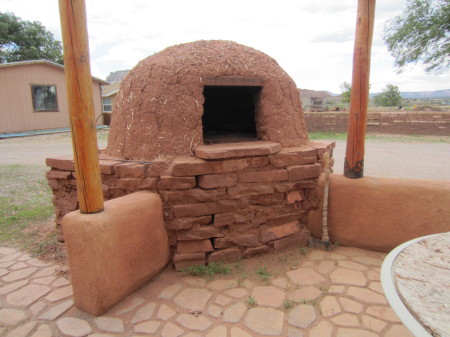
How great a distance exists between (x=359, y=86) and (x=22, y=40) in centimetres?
2386

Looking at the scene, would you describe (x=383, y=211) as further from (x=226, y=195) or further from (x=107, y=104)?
(x=107, y=104)

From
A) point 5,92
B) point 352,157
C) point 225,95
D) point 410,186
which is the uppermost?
point 5,92

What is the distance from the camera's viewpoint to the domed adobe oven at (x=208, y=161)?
9.75 feet

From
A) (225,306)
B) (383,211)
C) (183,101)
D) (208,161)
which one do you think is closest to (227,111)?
(183,101)

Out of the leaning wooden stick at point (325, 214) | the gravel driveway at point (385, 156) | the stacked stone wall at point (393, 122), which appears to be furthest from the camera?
the stacked stone wall at point (393, 122)

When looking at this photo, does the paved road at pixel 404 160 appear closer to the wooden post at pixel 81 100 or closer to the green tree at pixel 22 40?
the wooden post at pixel 81 100

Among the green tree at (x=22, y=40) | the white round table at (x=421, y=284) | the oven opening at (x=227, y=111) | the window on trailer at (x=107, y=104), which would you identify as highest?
the green tree at (x=22, y=40)

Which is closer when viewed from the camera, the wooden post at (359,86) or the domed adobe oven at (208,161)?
the domed adobe oven at (208,161)

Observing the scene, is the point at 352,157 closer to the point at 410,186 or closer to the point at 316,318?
the point at 410,186

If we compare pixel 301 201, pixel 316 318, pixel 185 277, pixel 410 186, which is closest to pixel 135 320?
pixel 185 277

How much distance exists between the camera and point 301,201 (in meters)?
3.50

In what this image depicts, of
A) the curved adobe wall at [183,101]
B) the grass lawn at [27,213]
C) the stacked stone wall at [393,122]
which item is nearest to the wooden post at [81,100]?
the curved adobe wall at [183,101]

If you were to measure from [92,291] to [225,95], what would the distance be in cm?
400

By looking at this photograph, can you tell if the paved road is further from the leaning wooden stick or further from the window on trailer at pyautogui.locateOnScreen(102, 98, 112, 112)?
the window on trailer at pyautogui.locateOnScreen(102, 98, 112, 112)
